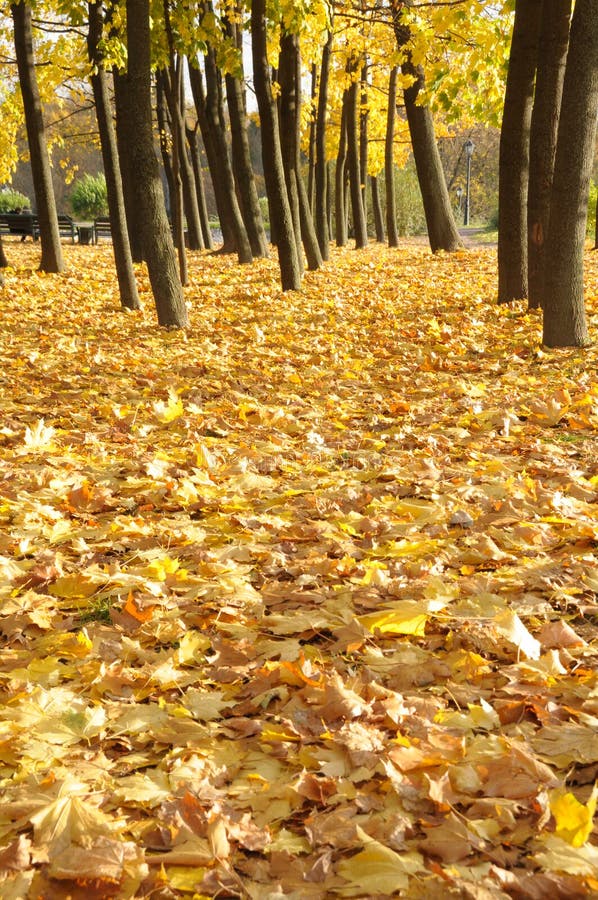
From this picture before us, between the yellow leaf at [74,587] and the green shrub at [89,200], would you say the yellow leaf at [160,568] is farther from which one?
the green shrub at [89,200]

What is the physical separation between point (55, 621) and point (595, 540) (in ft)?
7.26

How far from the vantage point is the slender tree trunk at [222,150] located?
1551 centimetres

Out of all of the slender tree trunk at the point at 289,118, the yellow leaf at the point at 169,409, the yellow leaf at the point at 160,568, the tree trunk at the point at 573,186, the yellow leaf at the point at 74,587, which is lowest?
the yellow leaf at the point at 74,587

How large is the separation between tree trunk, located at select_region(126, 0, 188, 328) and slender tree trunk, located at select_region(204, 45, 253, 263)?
670cm

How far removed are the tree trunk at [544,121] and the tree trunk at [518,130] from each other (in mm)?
434

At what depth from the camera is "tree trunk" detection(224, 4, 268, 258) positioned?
14.5 meters

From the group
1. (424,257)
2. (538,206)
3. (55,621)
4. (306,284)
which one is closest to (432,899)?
(55,621)

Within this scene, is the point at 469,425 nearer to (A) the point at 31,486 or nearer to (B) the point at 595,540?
(B) the point at 595,540

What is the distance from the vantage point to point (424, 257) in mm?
16562

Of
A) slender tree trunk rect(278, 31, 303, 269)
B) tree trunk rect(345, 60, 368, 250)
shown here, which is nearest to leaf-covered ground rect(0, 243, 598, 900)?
slender tree trunk rect(278, 31, 303, 269)

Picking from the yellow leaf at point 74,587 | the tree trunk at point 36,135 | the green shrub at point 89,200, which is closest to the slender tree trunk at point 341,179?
the tree trunk at point 36,135

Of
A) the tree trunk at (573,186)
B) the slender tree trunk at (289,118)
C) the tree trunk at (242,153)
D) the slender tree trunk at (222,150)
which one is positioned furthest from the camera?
the slender tree trunk at (222,150)

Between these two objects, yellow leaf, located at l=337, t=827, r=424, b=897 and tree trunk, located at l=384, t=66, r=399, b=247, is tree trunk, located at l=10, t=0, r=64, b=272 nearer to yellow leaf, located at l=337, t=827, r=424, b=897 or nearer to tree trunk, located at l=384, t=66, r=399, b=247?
tree trunk, located at l=384, t=66, r=399, b=247

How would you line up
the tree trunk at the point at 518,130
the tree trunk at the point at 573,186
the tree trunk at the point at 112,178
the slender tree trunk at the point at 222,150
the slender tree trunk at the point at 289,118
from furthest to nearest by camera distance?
the slender tree trunk at the point at 222,150
the slender tree trunk at the point at 289,118
the tree trunk at the point at 112,178
the tree trunk at the point at 518,130
the tree trunk at the point at 573,186
